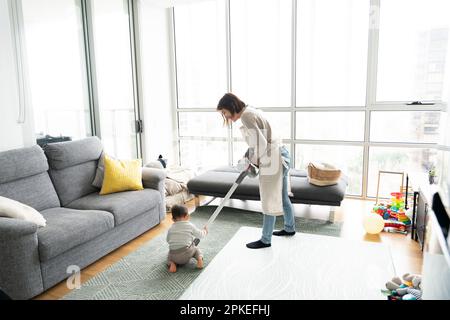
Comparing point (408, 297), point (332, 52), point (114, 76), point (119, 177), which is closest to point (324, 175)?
point (408, 297)

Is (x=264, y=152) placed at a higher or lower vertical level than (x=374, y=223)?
higher

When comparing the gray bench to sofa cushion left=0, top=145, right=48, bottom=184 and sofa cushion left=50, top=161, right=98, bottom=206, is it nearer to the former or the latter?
sofa cushion left=50, top=161, right=98, bottom=206

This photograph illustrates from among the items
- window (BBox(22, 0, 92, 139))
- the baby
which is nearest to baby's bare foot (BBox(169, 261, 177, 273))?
the baby

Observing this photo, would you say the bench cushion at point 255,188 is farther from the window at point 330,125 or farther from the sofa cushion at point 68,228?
the sofa cushion at point 68,228

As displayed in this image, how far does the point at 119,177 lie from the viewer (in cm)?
324

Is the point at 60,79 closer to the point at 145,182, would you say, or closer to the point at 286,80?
the point at 145,182

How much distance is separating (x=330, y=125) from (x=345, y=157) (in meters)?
0.44

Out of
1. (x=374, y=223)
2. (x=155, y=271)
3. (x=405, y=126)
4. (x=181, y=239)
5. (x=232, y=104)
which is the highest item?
(x=232, y=104)

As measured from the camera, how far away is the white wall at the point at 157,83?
15.0 ft

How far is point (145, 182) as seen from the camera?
344 centimetres

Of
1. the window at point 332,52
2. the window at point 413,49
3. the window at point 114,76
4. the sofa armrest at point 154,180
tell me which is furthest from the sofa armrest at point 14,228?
the window at point 413,49

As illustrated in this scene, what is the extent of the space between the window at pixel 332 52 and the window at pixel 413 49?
217mm

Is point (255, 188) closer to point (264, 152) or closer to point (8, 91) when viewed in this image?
point (264, 152)

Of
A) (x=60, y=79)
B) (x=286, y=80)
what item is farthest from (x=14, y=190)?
(x=286, y=80)
